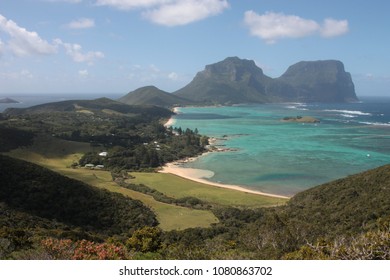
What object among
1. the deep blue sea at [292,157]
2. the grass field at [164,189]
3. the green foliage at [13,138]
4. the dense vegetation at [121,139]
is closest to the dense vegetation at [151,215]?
the grass field at [164,189]

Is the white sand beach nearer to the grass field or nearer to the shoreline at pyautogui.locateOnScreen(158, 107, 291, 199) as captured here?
the shoreline at pyautogui.locateOnScreen(158, 107, 291, 199)

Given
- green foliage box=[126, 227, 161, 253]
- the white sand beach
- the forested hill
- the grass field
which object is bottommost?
the white sand beach

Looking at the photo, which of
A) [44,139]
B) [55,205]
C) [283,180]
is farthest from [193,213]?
[44,139]

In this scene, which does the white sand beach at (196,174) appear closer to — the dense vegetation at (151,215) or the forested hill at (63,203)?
the dense vegetation at (151,215)

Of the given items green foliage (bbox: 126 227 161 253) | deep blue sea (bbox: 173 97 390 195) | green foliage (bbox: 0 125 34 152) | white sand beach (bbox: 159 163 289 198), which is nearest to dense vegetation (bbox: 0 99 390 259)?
green foliage (bbox: 126 227 161 253)

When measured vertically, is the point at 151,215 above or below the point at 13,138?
below

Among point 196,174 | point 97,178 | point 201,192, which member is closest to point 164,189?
point 201,192

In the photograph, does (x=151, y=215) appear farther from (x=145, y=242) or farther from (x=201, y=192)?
(x=145, y=242)
